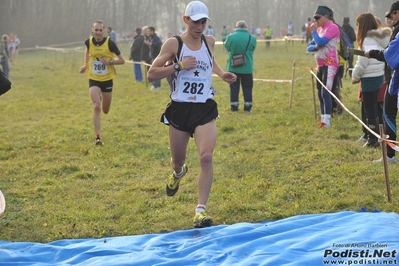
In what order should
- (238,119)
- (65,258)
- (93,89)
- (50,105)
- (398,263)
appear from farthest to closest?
(50,105), (238,119), (93,89), (65,258), (398,263)

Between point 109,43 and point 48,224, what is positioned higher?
point 109,43

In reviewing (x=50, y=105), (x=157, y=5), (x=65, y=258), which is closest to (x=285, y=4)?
(x=157, y=5)

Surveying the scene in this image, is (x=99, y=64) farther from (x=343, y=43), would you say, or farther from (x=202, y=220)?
(x=202, y=220)

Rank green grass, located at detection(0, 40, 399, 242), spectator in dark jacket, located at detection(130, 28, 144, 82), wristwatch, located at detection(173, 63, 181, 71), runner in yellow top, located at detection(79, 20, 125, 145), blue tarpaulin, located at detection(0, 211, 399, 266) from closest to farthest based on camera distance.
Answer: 1. blue tarpaulin, located at detection(0, 211, 399, 266)
2. wristwatch, located at detection(173, 63, 181, 71)
3. green grass, located at detection(0, 40, 399, 242)
4. runner in yellow top, located at detection(79, 20, 125, 145)
5. spectator in dark jacket, located at detection(130, 28, 144, 82)

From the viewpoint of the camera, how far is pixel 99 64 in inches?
428

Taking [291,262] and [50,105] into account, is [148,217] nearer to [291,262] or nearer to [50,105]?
[291,262]

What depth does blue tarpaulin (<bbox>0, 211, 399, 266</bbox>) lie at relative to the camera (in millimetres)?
5273

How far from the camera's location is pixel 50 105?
58.5ft

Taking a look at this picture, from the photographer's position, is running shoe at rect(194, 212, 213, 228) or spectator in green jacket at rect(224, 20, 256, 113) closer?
running shoe at rect(194, 212, 213, 228)

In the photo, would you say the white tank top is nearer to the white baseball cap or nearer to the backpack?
the white baseball cap

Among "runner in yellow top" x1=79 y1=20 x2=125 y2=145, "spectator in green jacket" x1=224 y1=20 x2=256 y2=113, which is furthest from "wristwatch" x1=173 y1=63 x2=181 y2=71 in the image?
"spectator in green jacket" x1=224 y1=20 x2=256 y2=113

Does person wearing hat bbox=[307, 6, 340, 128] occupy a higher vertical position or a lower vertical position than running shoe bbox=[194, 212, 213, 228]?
higher

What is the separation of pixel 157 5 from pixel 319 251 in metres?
83.1

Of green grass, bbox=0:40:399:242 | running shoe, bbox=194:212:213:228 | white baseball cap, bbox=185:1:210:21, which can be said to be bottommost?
green grass, bbox=0:40:399:242
